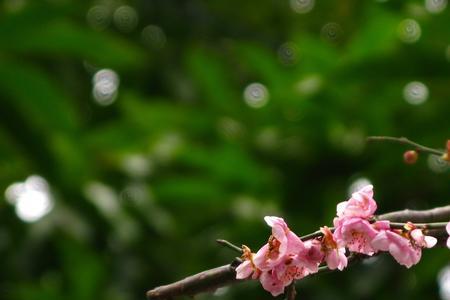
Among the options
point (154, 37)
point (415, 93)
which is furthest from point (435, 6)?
point (154, 37)

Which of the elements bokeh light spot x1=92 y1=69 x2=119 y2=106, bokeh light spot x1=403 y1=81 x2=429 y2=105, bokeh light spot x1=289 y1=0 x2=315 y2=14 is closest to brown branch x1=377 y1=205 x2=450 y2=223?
bokeh light spot x1=403 y1=81 x2=429 y2=105

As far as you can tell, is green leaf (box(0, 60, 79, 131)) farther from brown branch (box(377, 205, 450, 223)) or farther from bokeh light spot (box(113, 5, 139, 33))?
brown branch (box(377, 205, 450, 223))

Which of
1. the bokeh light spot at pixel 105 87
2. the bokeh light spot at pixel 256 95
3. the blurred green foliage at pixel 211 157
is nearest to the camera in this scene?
the blurred green foliage at pixel 211 157

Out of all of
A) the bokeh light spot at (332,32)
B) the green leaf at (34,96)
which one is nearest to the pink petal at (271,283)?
the green leaf at (34,96)

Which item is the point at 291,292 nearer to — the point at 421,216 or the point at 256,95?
the point at 421,216

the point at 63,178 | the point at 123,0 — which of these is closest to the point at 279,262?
the point at 63,178

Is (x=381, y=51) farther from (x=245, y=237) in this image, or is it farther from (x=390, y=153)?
(x=245, y=237)

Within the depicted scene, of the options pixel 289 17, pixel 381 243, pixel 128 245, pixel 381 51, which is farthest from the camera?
pixel 289 17

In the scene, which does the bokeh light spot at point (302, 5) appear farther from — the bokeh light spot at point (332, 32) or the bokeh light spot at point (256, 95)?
the bokeh light spot at point (256, 95)
